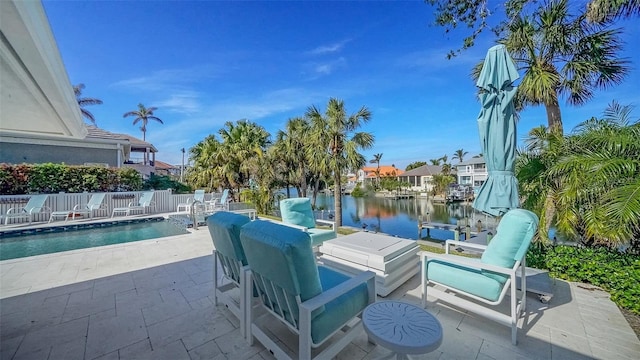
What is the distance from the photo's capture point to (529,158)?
4328mm

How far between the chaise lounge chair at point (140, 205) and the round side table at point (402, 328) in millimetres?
12424

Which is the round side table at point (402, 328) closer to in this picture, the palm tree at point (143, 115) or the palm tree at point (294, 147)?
the palm tree at point (294, 147)

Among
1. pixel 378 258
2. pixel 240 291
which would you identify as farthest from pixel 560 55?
pixel 240 291

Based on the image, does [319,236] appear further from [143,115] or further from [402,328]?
[143,115]

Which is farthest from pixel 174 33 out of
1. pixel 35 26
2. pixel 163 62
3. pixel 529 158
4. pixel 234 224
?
pixel 529 158

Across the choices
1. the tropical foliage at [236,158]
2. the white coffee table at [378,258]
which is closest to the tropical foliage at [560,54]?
the white coffee table at [378,258]

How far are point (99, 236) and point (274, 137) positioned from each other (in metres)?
10.7

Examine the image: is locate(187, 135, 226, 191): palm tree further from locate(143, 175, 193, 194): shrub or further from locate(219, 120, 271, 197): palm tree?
locate(143, 175, 193, 194): shrub

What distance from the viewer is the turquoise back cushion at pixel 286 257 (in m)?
1.65

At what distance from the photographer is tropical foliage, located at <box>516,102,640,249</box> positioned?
2.77 metres

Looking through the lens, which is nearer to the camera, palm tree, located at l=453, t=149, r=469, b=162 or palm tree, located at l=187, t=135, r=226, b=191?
palm tree, located at l=187, t=135, r=226, b=191

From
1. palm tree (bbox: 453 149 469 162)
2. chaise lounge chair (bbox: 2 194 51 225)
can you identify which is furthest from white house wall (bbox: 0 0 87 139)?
palm tree (bbox: 453 149 469 162)

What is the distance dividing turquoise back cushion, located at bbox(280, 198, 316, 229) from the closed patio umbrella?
11.1ft

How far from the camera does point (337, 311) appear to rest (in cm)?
195
